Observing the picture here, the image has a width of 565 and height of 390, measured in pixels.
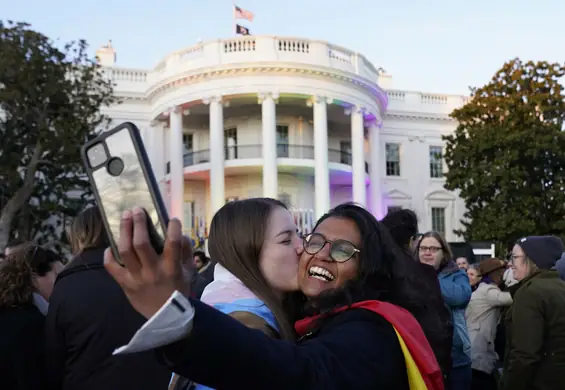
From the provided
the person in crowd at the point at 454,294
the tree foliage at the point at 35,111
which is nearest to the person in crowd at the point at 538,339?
the person in crowd at the point at 454,294

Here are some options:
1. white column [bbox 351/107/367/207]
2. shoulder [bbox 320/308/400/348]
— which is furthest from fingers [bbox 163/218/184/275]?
white column [bbox 351/107/367/207]

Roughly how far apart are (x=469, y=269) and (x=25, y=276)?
5.81m

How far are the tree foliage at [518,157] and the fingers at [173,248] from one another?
Answer: 26.1 m

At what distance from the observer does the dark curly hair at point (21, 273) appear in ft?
10.2

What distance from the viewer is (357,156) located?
89.6 ft

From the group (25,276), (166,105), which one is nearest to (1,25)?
(166,105)

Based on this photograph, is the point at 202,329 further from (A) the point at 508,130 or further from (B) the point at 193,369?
(A) the point at 508,130

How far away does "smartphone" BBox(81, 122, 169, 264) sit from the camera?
3.57ft

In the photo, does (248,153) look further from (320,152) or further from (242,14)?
(242,14)

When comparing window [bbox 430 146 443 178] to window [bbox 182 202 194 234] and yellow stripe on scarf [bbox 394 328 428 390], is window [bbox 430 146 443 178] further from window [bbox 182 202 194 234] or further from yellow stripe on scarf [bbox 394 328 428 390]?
yellow stripe on scarf [bbox 394 328 428 390]

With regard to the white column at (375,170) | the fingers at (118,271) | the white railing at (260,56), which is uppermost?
the white railing at (260,56)

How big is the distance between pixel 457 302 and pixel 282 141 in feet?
80.1

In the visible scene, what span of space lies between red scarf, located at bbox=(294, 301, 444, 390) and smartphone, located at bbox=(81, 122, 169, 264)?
66cm

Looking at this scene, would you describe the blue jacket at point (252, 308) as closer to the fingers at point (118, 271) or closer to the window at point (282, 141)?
the fingers at point (118, 271)
